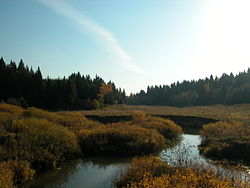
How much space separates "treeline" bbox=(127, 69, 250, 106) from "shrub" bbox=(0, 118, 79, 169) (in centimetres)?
6969

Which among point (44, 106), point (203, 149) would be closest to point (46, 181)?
point (203, 149)

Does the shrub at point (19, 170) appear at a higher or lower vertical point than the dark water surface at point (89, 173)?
higher

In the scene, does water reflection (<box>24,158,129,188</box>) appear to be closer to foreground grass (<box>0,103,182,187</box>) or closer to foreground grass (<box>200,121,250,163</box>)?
foreground grass (<box>0,103,182,187</box>)

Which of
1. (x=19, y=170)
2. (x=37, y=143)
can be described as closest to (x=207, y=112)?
(x=37, y=143)

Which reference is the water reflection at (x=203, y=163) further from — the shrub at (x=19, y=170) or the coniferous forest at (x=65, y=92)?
the coniferous forest at (x=65, y=92)

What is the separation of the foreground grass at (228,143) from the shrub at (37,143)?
1074cm

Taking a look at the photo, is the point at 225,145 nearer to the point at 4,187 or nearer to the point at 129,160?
the point at 129,160

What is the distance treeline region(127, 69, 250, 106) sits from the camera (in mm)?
76037

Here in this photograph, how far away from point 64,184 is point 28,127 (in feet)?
22.7

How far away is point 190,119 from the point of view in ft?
120

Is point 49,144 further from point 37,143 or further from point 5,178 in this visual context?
point 5,178

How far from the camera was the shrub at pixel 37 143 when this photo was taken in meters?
14.2

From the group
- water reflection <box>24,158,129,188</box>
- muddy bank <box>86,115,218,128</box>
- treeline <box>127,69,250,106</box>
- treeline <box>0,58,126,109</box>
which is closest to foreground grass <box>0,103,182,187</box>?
water reflection <box>24,158,129,188</box>

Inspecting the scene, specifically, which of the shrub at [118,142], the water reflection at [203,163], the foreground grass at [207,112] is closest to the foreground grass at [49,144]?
the shrub at [118,142]
